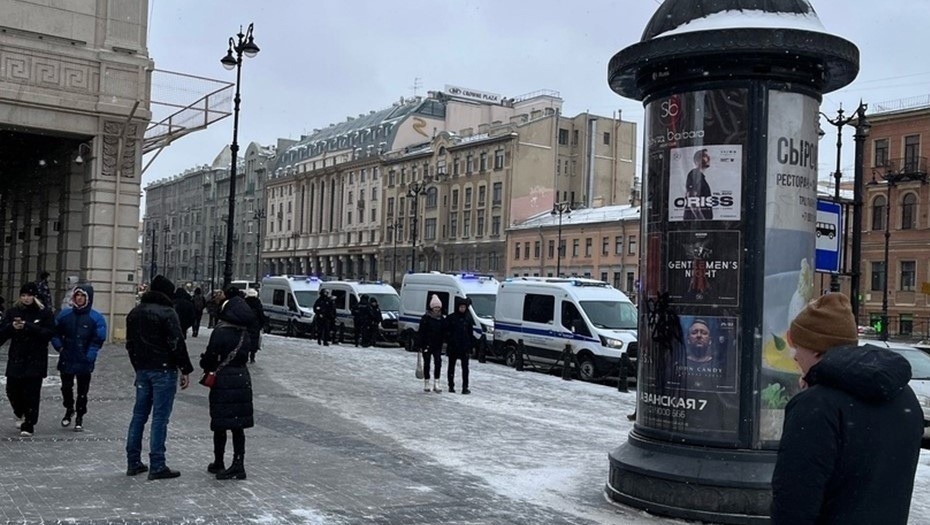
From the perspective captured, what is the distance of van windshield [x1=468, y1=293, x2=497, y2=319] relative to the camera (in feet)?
96.1

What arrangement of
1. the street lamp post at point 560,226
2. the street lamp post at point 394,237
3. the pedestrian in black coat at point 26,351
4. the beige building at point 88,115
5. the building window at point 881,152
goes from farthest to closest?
the street lamp post at point 394,237 → the street lamp post at point 560,226 → the building window at point 881,152 → the beige building at point 88,115 → the pedestrian in black coat at point 26,351

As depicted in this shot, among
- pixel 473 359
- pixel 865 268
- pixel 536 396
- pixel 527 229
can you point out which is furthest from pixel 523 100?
pixel 536 396

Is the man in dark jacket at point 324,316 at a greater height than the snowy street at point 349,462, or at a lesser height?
greater

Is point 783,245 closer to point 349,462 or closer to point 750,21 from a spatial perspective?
point 750,21

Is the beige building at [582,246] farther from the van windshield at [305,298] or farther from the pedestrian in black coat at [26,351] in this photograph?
the pedestrian in black coat at [26,351]

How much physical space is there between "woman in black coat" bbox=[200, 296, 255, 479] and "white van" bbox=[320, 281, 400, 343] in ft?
84.0

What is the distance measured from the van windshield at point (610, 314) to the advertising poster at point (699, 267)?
15034 mm

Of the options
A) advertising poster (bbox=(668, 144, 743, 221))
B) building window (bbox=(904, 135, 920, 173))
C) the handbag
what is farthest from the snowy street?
building window (bbox=(904, 135, 920, 173))

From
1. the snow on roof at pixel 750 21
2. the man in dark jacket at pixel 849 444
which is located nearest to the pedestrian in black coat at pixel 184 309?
the snow on roof at pixel 750 21

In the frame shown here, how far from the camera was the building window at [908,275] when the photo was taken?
2244 inches

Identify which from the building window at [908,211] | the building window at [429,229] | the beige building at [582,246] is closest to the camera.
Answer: the building window at [908,211]

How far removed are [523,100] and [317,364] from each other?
75.9m

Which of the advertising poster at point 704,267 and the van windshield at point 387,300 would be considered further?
the van windshield at point 387,300

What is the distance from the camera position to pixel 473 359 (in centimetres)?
2836
